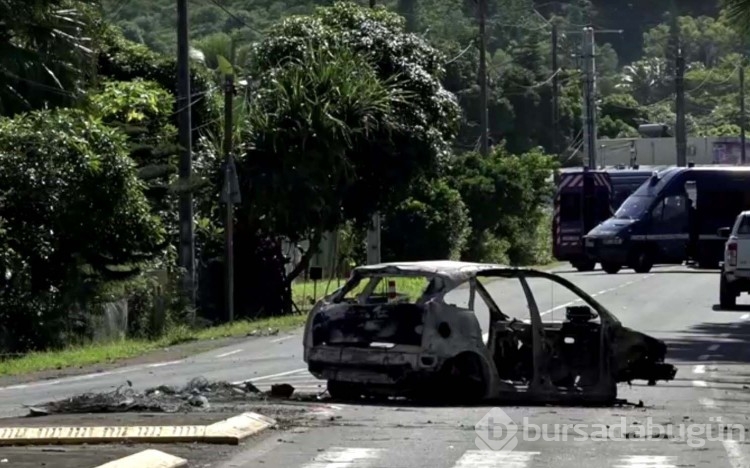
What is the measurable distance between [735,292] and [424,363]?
18286 millimetres

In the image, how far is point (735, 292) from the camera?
3228cm

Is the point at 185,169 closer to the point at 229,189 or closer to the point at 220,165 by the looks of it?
the point at 229,189

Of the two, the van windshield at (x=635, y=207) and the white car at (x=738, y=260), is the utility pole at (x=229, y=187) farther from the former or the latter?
the van windshield at (x=635, y=207)

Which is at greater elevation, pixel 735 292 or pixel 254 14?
pixel 254 14

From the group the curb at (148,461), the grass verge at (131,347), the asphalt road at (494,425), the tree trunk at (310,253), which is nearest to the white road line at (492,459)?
the asphalt road at (494,425)

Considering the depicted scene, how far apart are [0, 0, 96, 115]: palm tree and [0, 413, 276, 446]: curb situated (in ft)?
36.9

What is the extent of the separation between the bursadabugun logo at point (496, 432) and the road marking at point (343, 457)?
0.92 m

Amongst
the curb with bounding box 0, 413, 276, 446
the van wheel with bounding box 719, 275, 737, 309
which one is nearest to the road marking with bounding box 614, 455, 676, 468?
the curb with bounding box 0, 413, 276, 446

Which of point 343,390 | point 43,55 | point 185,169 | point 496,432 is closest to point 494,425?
point 496,432

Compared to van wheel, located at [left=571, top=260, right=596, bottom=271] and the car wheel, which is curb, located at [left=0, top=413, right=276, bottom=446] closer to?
the car wheel

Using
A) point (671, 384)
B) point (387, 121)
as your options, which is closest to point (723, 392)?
point (671, 384)

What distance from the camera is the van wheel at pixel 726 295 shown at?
32.2 meters

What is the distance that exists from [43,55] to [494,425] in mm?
12656

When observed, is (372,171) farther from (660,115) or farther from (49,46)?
(660,115)
